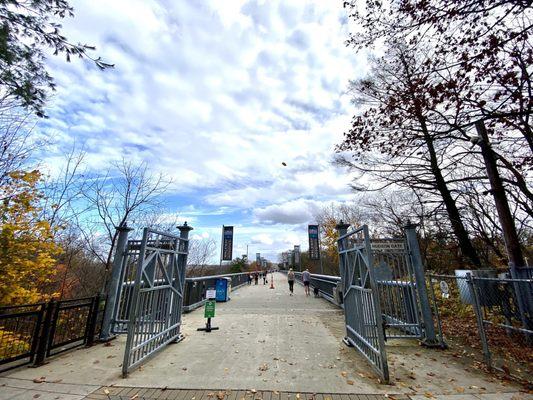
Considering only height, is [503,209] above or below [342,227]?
above

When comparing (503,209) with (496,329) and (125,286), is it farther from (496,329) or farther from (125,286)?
(125,286)

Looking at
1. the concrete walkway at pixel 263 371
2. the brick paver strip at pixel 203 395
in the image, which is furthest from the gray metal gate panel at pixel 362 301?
the brick paver strip at pixel 203 395

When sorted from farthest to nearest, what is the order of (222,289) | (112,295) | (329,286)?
(222,289)
(329,286)
(112,295)

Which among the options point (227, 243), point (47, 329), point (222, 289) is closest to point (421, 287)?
point (47, 329)

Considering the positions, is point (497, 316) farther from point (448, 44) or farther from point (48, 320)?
point (48, 320)

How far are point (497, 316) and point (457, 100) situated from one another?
18.1 ft

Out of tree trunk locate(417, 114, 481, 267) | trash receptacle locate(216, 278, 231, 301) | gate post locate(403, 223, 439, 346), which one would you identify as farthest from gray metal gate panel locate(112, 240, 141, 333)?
tree trunk locate(417, 114, 481, 267)

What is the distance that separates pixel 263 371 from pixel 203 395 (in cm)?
118

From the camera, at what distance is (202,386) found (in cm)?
390

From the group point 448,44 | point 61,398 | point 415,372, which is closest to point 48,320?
point 61,398

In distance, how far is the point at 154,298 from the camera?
5230 millimetres

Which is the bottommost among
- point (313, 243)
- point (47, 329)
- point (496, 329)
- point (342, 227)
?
point (496, 329)

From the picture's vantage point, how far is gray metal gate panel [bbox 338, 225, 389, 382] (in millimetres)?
4203

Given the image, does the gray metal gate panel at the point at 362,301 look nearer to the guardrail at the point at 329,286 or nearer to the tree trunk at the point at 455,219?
the guardrail at the point at 329,286
